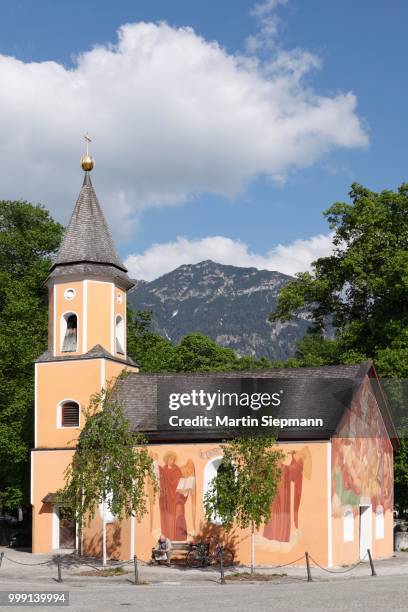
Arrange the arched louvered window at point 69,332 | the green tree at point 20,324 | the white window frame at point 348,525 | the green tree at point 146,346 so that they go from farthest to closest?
the green tree at point 146,346, the green tree at point 20,324, the arched louvered window at point 69,332, the white window frame at point 348,525

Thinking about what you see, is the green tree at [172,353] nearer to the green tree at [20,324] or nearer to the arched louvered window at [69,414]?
the green tree at [20,324]

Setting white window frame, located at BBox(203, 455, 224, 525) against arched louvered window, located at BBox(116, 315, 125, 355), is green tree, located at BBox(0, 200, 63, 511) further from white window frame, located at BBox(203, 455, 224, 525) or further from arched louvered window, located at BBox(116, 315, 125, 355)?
white window frame, located at BBox(203, 455, 224, 525)

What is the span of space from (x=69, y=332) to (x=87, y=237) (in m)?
4.49

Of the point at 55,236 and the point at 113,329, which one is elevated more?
the point at 55,236

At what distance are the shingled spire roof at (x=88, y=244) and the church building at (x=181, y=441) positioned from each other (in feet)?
0.19

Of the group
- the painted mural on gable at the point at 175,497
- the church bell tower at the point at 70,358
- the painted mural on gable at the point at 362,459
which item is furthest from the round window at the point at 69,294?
the painted mural on gable at the point at 362,459

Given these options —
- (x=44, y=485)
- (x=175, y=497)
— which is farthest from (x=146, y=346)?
(x=175, y=497)

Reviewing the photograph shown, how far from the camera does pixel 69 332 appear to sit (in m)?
40.2

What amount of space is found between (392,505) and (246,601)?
739 inches

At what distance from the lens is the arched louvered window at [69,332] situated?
3981 centimetres

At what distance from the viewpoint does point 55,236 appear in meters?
57.0

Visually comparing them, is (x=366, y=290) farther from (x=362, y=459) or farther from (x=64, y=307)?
(x=64, y=307)

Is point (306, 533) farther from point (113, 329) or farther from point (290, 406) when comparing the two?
point (113, 329)

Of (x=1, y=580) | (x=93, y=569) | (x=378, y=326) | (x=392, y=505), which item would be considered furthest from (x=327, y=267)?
(x=1, y=580)
